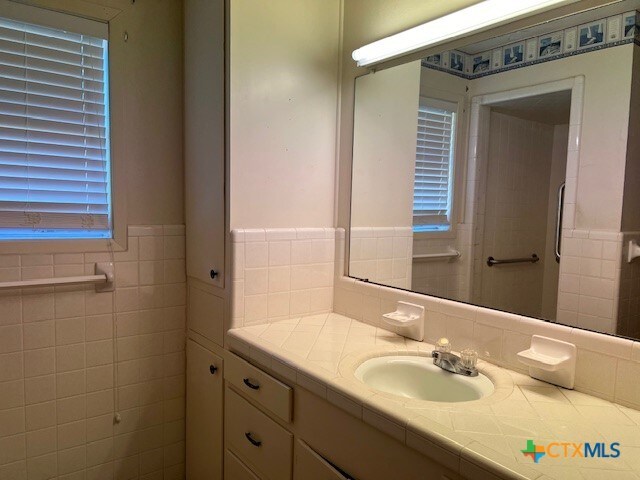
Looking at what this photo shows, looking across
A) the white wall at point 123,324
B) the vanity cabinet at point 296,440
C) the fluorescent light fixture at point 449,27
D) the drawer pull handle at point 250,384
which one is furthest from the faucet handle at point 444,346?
the white wall at point 123,324

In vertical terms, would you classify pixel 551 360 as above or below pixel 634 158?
below

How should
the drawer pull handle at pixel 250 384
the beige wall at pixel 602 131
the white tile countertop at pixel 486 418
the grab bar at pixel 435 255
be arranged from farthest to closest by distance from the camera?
the grab bar at pixel 435 255 < the drawer pull handle at pixel 250 384 < the beige wall at pixel 602 131 < the white tile countertop at pixel 486 418

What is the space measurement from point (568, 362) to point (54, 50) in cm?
201

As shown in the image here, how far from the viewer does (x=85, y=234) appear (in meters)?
1.76

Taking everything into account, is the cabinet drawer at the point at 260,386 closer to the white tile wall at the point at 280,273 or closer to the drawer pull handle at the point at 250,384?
the drawer pull handle at the point at 250,384

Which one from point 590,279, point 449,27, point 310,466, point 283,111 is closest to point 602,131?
point 590,279

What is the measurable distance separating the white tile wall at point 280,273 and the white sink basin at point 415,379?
0.52 m

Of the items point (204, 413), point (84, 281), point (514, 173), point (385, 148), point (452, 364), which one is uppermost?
point (385, 148)

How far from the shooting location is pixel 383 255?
181cm

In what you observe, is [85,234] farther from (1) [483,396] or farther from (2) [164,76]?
(1) [483,396]

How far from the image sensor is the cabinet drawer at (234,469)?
1.57 m

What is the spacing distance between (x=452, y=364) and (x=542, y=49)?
95 centimetres

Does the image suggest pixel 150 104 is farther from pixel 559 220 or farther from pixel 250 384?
pixel 559 220

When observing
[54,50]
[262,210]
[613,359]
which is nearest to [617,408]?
[613,359]
